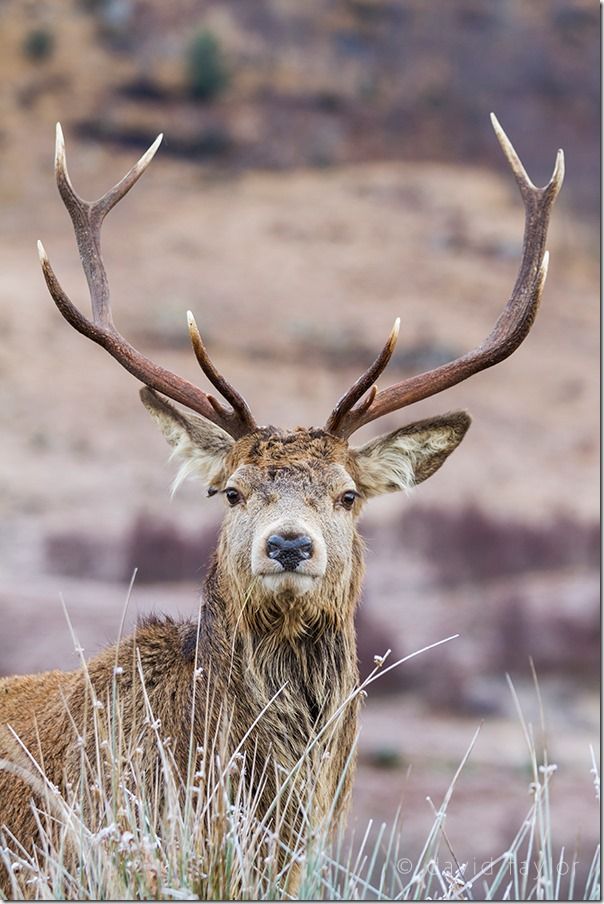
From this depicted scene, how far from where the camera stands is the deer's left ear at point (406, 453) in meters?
6.67

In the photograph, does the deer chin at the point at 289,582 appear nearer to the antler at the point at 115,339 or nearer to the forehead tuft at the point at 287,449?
the forehead tuft at the point at 287,449

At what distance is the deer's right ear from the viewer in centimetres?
660

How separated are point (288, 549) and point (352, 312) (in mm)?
31307

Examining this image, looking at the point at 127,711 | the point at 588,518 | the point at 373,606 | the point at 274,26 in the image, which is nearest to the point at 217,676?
the point at 127,711

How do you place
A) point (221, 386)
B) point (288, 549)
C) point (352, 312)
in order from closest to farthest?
point (288, 549)
point (221, 386)
point (352, 312)

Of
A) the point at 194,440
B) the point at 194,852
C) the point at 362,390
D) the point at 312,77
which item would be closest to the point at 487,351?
the point at 362,390

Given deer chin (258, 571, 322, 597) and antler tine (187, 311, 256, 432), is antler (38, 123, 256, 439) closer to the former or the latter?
antler tine (187, 311, 256, 432)

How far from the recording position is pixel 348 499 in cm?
636

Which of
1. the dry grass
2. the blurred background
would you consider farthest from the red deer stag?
the blurred background

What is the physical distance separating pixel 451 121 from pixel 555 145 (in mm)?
3293

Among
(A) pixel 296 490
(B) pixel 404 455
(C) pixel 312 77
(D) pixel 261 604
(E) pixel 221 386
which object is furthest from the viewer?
(C) pixel 312 77

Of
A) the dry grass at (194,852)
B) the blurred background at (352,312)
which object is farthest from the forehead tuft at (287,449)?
the blurred background at (352,312)

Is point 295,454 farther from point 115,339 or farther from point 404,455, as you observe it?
point 115,339

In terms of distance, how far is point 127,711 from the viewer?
5883mm
